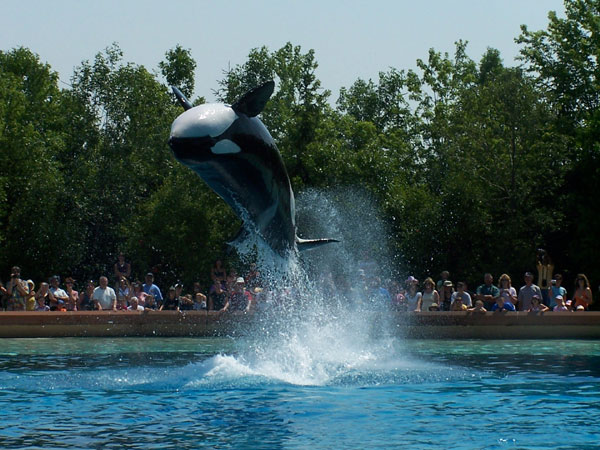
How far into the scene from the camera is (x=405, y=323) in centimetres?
2159

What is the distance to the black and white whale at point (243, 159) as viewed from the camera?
10312 mm

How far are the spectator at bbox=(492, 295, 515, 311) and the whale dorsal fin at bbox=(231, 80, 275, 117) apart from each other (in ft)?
40.1

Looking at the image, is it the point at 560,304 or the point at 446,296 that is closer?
the point at 560,304

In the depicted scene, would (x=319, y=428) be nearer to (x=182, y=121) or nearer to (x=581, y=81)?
(x=182, y=121)

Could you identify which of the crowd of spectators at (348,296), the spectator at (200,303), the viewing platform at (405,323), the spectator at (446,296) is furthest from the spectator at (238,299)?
the spectator at (446,296)

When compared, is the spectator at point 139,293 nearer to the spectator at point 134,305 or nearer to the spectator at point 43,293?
the spectator at point 134,305

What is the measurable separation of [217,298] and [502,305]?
6.45 m

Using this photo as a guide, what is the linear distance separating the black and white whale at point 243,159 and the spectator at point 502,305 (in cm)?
1003

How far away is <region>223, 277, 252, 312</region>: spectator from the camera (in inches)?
873

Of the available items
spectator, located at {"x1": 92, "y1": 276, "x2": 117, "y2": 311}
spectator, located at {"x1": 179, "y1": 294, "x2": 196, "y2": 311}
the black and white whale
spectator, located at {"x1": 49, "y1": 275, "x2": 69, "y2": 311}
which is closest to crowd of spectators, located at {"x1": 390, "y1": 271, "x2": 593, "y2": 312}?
spectator, located at {"x1": 179, "y1": 294, "x2": 196, "y2": 311}

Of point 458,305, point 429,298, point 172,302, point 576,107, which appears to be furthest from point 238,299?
point 576,107

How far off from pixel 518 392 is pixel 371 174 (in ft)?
62.0

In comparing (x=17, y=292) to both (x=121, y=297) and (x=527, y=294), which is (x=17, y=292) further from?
(x=527, y=294)

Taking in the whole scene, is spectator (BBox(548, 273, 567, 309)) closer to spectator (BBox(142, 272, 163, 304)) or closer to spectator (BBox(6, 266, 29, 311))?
spectator (BBox(142, 272, 163, 304))
